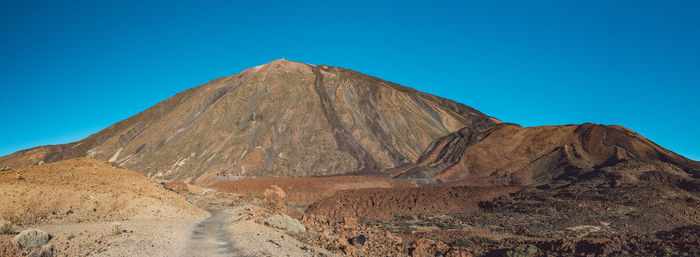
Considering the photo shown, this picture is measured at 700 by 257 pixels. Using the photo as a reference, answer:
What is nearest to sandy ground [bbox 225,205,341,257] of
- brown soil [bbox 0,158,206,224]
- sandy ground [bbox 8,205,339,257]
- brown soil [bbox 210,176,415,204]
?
sandy ground [bbox 8,205,339,257]

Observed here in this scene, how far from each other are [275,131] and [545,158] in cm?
4053

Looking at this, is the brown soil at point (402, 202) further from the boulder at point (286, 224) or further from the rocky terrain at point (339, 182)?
the boulder at point (286, 224)

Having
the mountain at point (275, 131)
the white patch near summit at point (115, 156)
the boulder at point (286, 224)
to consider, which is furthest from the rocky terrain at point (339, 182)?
the white patch near summit at point (115, 156)

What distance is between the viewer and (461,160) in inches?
2250

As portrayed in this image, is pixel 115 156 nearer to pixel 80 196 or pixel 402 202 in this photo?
pixel 402 202

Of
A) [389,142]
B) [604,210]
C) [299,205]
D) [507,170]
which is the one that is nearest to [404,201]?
[299,205]

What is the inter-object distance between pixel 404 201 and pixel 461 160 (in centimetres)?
2346

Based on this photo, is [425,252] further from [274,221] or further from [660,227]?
[660,227]

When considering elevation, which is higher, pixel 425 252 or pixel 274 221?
pixel 274 221

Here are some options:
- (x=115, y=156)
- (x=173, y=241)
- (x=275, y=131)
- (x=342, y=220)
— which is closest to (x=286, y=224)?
(x=173, y=241)

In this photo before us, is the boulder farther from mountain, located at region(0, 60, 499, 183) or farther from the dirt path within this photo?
mountain, located at region(0, 60, 499, 183)

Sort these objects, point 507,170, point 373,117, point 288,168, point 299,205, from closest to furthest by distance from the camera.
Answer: point 299,205, point 507,170, point 288,168, point 373,117

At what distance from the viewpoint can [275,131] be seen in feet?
224

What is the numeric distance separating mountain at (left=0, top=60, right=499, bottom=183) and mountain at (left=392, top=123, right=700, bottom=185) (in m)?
8.86
